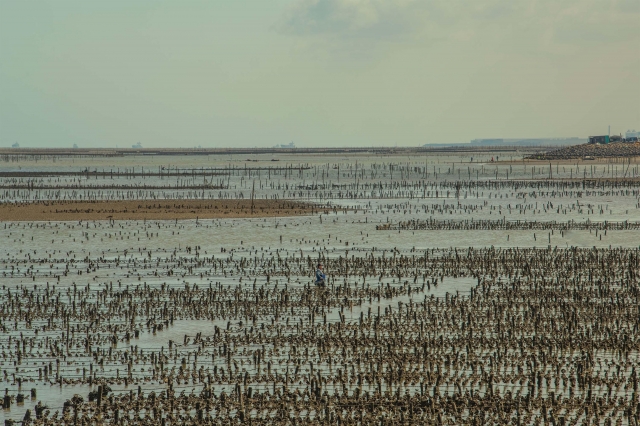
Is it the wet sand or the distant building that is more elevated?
the distant building

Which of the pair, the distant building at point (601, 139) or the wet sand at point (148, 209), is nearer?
the wet sand at point (148, 209)

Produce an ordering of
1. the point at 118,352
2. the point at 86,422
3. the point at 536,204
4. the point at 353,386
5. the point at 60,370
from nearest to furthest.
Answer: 1. the point at 86,422
2. the point at 353,386
3. the point at 60,370
4. the point at 118,352
5. the point at 536,204

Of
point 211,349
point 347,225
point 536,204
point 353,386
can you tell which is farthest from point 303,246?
point 536,204

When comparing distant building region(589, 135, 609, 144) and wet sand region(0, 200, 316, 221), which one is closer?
wet sand region(0, 200, 316, 221)

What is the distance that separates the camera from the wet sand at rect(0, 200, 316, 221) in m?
44.1

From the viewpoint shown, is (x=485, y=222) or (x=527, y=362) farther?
(x=485, y=222)

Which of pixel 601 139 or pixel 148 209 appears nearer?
pixel 148 209

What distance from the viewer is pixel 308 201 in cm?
5453

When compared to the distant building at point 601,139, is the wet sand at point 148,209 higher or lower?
lower

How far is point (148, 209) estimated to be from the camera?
1863 inches

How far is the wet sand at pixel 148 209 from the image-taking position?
1735 inches

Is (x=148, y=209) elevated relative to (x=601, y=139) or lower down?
lower down

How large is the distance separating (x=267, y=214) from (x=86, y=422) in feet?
109

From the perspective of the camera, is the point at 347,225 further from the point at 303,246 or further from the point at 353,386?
the point at 353,386
